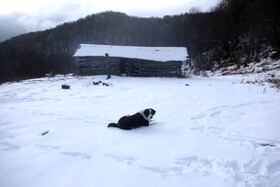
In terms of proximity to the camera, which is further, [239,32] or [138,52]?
[239,32]

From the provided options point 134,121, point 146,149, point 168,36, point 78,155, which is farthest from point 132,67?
point 168,36

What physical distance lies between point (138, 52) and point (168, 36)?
40757 mm

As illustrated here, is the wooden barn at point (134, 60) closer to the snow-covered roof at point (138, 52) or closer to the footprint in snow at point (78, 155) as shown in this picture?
the snow-covered roof at point (138, 52)

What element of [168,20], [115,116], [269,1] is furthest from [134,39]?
[115,116]

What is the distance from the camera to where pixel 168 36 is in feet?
187

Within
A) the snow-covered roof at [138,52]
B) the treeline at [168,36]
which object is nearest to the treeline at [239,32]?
the treeline at [168,36]

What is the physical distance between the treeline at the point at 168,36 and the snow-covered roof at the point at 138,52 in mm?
12518

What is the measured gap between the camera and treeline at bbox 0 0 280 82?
93.5 ft

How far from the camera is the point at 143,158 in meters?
3.07

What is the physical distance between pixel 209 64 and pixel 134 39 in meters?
43.4

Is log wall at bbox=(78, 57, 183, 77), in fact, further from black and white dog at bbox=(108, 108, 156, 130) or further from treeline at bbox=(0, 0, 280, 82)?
black and white dog at bbox=(108, 108, 156, 130)

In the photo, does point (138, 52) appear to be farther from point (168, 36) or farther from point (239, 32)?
point (168, 36)

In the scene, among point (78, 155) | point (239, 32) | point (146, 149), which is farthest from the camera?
point (239, 32)

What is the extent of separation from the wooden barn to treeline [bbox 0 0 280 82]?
13153 millimetres
